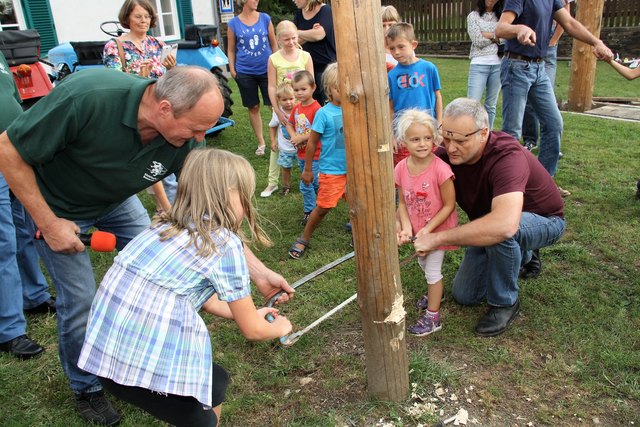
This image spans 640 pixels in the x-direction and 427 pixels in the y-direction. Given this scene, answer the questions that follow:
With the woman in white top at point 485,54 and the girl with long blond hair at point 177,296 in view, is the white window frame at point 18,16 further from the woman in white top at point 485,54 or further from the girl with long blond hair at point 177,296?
the girl with long blond hair at point 177,296

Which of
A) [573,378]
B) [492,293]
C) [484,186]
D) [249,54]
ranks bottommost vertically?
[573,378]

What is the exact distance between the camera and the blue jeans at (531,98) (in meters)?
4.46

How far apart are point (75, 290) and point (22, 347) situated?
107cm

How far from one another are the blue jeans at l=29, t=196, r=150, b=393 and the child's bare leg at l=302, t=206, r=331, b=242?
68.9 inches

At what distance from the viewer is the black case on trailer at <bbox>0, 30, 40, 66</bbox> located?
436 cm

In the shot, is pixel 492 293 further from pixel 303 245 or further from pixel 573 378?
pixel 303 245

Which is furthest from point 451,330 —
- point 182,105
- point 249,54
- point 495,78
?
point 249,54

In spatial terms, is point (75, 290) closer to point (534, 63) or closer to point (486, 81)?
point (534, 63)

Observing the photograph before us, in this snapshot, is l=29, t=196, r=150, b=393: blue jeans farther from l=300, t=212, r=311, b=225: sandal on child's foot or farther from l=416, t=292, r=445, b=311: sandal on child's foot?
l=300, t=212, r=311, b=225: sandal on child's foot

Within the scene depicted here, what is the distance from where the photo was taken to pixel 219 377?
6.81 feet

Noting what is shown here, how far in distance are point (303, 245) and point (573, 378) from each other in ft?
6.96

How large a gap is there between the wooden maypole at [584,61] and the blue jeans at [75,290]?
23.7 feet

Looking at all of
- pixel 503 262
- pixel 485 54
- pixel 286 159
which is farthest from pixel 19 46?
pixel 485 54

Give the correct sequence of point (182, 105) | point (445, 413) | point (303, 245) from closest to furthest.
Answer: point (182, 105) < point (445, 413) < point (303, 245)
